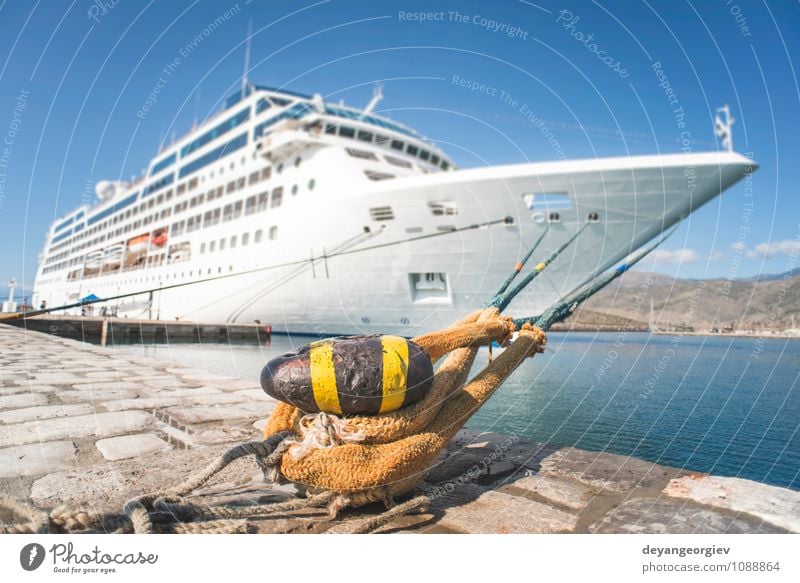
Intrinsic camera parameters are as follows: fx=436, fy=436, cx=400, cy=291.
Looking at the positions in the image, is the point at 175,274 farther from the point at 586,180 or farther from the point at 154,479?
the point at 154,479

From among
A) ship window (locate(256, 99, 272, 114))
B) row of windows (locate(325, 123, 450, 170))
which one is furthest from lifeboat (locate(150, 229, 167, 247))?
row of windows (locate(325, 123, 450, 170))

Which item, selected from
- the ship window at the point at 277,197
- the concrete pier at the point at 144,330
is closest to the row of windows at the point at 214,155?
the ship window at the point at 277,197

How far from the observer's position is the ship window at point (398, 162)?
1873 cm

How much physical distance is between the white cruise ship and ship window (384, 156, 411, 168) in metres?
0.07

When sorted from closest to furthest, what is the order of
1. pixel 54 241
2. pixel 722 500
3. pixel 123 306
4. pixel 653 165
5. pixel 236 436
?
pixel 722 500 → pixel 236 436 → pixel 653 165 → pixel 123 306 → pixel 54 241

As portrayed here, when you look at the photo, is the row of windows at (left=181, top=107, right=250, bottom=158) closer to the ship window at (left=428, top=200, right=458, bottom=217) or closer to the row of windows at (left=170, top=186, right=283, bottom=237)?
the row of windows at (left=170, top=186, right=283, bottom=237)

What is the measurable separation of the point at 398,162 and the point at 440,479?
17.6 meters

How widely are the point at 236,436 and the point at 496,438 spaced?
6.75 feet

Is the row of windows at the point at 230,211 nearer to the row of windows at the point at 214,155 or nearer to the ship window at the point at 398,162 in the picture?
the row of windows at the point at 214,155

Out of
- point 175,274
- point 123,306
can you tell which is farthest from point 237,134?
point 123,306

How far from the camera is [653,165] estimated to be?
1056cm

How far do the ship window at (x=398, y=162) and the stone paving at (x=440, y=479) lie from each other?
16.1 meters

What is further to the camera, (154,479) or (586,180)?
(586,180)

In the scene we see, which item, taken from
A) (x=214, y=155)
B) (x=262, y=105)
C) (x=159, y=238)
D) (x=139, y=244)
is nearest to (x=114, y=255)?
(x=139, y=244)
